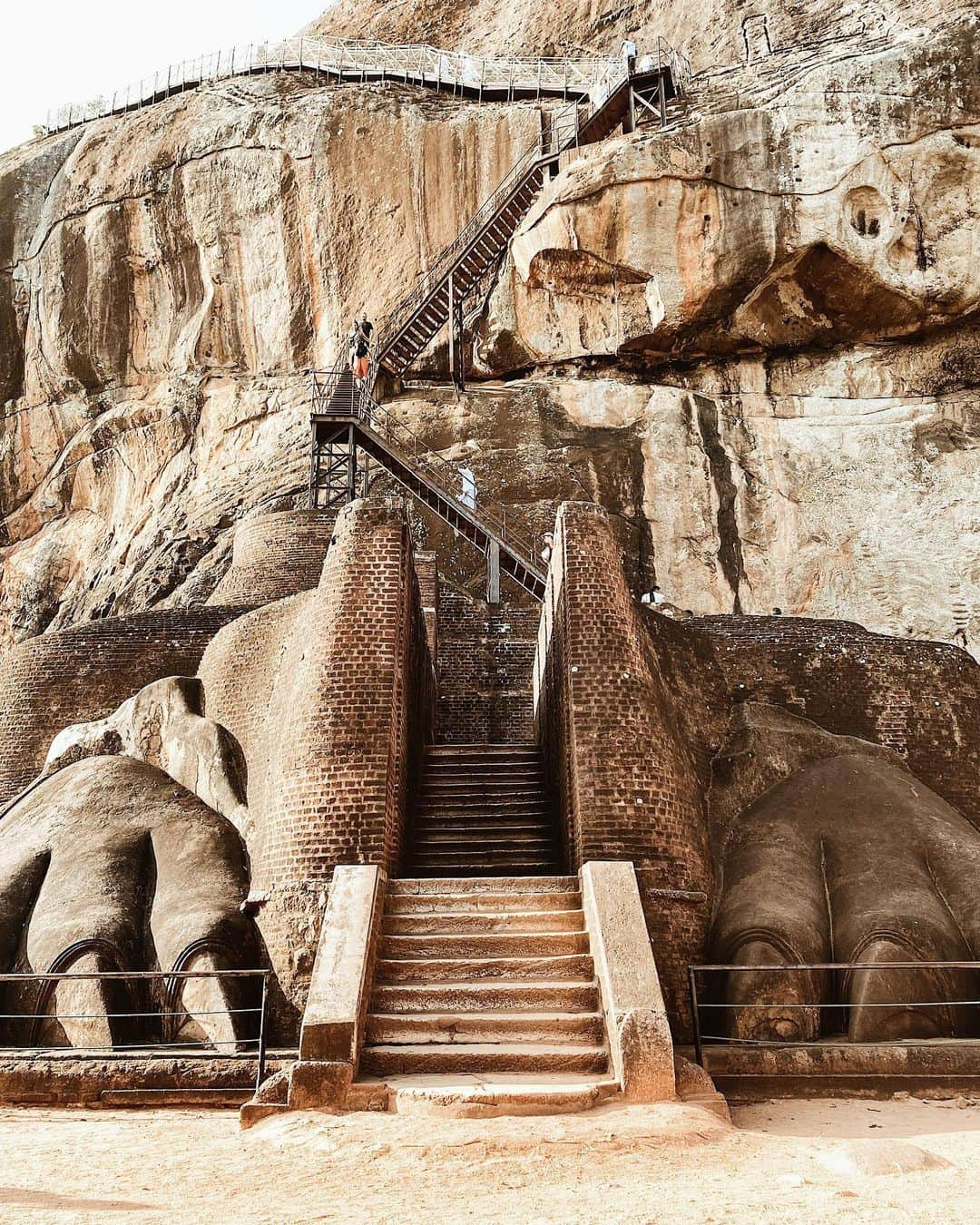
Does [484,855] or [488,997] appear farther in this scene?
[484,855]

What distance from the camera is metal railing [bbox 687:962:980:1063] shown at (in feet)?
27.5

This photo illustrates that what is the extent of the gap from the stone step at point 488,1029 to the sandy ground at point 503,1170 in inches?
40.8

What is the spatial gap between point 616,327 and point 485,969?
855 inches

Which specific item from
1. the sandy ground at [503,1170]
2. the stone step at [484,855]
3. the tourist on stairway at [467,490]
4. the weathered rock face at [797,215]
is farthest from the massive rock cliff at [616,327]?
the sandy ground at [503,1170]

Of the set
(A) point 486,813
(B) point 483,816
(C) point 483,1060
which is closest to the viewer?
(C) point 483,1060

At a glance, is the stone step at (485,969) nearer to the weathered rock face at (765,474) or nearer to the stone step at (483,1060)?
the stone step at (483,1060)

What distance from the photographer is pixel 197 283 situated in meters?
33.8

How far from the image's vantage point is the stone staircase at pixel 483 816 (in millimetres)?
10742

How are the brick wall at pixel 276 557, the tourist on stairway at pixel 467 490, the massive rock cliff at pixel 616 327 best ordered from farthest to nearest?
the massive rock cliff at pixel 616 327 < the tourist on stairway at pixel 467 490 < the brick wall at pixel 276 557

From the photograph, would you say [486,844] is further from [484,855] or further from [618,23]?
[618,23]

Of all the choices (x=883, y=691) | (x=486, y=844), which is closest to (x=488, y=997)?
(x=486, y=844)

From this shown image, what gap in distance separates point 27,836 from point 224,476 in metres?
19.4

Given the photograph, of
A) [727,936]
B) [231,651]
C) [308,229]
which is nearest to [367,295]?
[308,229]

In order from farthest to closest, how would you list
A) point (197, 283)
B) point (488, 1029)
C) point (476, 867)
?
point (197, 283), point (476, 867), point (488, 1029)
